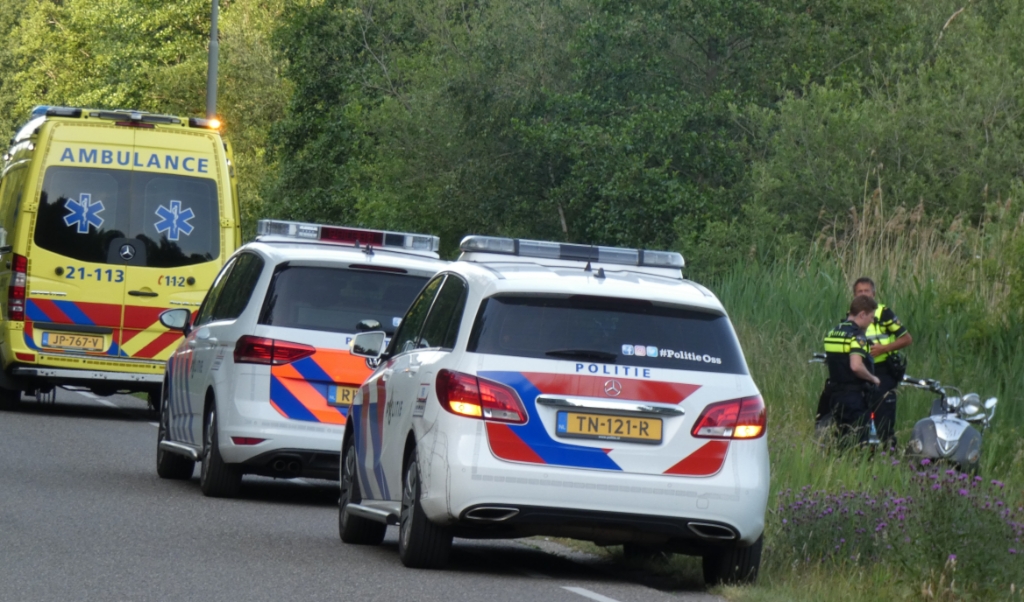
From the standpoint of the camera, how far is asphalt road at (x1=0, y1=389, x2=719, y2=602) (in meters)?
8.56

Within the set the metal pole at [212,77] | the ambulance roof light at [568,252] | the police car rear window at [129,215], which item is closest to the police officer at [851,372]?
the ambulance roof light at [568,252]

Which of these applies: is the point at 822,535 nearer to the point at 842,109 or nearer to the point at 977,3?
the point at 842,109

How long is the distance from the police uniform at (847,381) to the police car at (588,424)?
19.3ft

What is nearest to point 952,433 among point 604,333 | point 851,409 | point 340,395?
point 851,409

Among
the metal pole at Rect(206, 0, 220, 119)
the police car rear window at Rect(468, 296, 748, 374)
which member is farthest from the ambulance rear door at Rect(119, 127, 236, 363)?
the metal pole at Rect(206, 0, 220, 119)

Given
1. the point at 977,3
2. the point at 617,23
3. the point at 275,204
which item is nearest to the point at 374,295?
the point at 617,23

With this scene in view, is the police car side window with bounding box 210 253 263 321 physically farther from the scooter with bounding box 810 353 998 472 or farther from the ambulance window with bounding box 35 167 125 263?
the ambulance window with bounding box 35 167 125 263

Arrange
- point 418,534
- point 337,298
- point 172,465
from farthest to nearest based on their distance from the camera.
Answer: point 172,465 → point 337,298 → point 418,534

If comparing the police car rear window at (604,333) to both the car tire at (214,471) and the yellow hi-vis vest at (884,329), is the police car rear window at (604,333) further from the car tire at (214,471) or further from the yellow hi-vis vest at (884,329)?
the yellow hi-vis vest at (884,329)

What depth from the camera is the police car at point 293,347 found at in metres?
12.3

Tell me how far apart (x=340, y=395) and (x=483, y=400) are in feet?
12.2

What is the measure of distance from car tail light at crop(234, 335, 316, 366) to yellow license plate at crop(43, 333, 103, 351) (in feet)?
24.2

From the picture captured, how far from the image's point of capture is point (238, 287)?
13.2m

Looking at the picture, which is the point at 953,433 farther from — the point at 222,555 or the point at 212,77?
the point at 212,77
